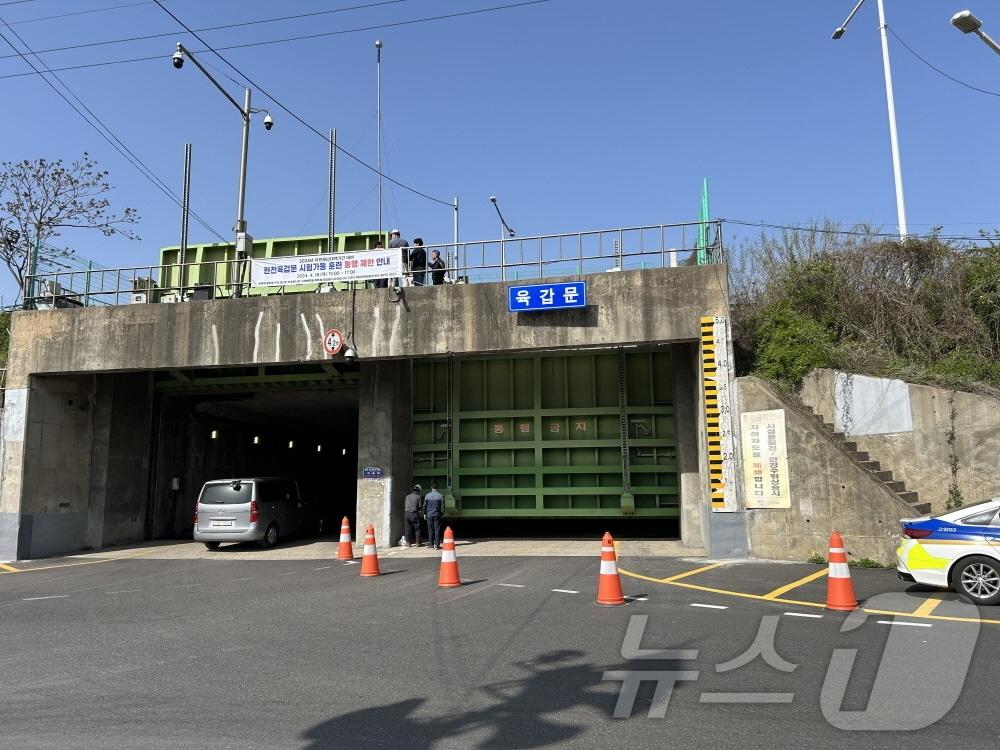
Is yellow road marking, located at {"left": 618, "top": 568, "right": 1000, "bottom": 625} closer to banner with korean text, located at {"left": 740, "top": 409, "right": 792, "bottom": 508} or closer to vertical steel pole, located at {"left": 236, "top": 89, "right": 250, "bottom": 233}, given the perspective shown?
banner with korean text, located at {"left": 740, "top": 409, "right": 792, "bottom": 508}

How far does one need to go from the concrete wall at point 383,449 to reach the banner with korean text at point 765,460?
8369 mm

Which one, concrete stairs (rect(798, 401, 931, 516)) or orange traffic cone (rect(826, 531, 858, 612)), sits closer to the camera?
orange traffic cone (rect(826, 531, 858, 612))

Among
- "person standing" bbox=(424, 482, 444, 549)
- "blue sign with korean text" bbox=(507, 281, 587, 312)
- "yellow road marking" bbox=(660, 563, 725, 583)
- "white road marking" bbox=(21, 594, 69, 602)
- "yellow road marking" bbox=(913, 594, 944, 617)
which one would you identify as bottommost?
"white road marking" bbox=(21, 594, 69, 602)

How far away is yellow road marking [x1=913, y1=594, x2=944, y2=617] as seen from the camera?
27.4 feet

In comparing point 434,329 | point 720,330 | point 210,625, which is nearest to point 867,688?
point 210,625

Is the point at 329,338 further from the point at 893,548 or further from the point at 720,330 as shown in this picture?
the point at 893,548

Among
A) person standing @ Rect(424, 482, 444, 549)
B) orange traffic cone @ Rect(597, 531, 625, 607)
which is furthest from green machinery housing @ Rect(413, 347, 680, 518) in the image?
orange traffic cone @ Rect(597, 531, 625, 607)

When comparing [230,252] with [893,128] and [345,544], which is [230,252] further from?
[893,128]

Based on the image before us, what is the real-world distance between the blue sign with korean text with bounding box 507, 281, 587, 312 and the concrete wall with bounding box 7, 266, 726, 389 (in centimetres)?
29

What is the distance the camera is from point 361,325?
53.5 feet

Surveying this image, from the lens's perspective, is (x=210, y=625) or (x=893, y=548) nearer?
(x=210, y=625)

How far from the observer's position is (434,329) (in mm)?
15875

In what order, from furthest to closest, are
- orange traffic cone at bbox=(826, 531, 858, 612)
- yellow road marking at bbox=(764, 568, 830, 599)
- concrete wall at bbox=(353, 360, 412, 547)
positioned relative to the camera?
concrete wall at bbox=(353, 360, 412, 547)
yellow road marking at bbox=(764, 568, 830, 599)
orange traffic cone at bbox=(826, 531, 858, 612)

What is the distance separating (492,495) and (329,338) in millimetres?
5818
